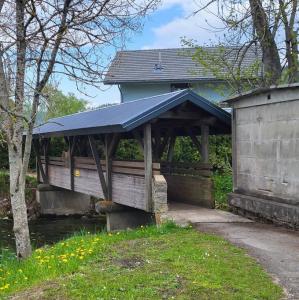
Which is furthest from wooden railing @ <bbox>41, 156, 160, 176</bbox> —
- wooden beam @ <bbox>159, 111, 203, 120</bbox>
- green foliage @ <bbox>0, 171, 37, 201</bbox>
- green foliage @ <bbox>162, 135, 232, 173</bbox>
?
green foliage @ <bbox>0, 171, 37, 201</bbox>

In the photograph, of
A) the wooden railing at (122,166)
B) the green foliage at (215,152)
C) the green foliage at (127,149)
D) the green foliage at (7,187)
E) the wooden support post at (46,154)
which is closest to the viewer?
the wooden railing at (122,166)

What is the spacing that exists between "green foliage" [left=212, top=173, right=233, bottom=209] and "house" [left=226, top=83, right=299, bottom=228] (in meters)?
1.67

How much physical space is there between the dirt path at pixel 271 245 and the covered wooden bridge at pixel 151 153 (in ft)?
6.27

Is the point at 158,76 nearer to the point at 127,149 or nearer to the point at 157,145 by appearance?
the point at 127,149

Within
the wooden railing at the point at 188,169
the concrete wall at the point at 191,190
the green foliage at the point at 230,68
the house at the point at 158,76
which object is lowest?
the concrete wall at the point at 191,190

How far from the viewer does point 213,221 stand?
10328mm

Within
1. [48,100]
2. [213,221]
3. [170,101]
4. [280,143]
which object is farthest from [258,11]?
[48,100]

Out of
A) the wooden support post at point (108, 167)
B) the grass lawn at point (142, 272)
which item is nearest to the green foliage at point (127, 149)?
the wooden support post at point (108, 167)

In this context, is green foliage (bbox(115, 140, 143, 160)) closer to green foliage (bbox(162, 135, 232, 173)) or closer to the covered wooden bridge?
green foliage (bbox(162, 135, 232, 173))

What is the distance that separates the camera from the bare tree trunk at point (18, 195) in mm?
8844

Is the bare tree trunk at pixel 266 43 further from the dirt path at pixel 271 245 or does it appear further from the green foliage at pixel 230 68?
the dirt path at pixel 271 245

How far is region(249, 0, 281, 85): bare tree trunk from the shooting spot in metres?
13.2

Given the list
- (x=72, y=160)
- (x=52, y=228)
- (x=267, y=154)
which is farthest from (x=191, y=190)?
(x=52, y=228)

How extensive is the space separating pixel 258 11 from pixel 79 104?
4270cm
